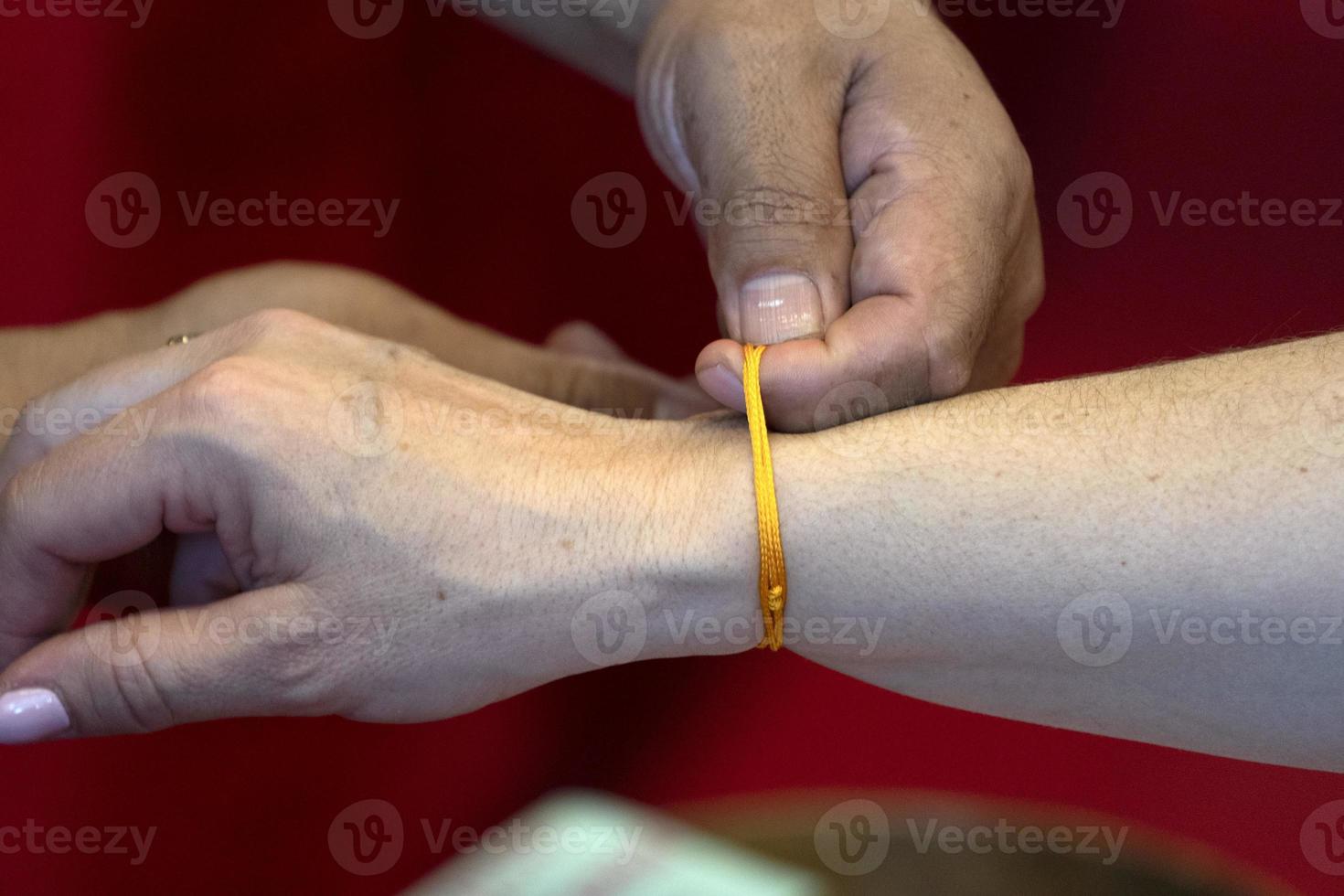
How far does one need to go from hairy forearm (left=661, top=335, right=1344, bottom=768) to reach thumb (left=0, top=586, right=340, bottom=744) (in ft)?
0.86

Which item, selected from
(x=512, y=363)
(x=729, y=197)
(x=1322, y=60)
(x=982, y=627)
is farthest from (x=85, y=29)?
(x=1322, y=60)

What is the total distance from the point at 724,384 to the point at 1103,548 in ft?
0.83

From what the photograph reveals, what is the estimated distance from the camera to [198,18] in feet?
4.41

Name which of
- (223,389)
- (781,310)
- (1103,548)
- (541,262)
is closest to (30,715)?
(223,389)

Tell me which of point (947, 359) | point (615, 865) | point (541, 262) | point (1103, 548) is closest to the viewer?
point (1103, 548)

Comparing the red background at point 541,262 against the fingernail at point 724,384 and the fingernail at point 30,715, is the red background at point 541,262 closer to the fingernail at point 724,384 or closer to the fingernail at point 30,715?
the fingernail at point 30,715

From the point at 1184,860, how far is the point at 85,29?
1453 millimetres

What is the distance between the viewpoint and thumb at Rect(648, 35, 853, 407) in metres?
0.80

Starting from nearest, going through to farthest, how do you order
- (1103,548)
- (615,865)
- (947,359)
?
(1103,548), (947,359), (615,865)

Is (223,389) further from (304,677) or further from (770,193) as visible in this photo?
(770,193)

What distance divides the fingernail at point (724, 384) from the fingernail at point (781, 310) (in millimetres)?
49

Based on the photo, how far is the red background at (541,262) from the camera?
1.27m

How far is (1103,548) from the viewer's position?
2.19ft

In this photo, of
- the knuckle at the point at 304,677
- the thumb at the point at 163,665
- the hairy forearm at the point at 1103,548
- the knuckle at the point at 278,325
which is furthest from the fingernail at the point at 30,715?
→ the hairy forearm at the point at 1103,548
